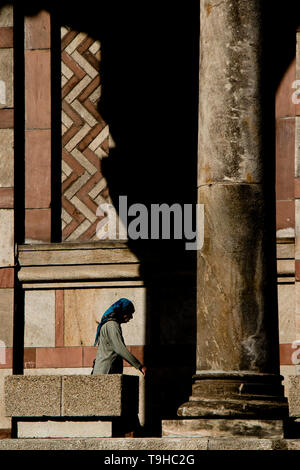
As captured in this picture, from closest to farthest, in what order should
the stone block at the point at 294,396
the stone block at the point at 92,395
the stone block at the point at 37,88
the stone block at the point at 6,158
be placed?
1. the stone block at the point at 294,396
2. the stone block at the point at 92,395
3. the stone block at the point at 6,158
4. the stone block at the point at 37,88

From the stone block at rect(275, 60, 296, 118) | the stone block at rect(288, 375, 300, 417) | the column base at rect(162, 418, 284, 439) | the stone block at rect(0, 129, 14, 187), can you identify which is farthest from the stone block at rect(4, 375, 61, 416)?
the stone block at rect(275, 60, 296, 118)

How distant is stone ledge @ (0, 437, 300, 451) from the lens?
39.3 feet

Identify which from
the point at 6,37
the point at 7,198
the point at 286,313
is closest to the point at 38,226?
the point at 7,198

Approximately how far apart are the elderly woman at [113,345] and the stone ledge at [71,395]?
51cm

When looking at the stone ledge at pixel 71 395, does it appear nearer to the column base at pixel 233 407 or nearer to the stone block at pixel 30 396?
the stone block at pixel 30 396

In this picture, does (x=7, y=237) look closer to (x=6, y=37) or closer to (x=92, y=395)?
(x=6, y=37)

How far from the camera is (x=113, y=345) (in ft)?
49.2

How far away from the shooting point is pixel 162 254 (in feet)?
56.5

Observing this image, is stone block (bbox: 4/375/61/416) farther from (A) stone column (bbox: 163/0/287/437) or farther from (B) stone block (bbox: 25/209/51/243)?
(B) stone block (bbox: 25/209/51/243)

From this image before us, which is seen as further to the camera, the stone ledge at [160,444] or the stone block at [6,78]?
the stone block at [6,78]

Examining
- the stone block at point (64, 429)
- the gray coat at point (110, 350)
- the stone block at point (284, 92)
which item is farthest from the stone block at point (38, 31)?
the stone block at point (64, 429)

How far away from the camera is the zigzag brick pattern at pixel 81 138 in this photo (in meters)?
18.5

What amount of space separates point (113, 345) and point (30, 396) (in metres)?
1.28
